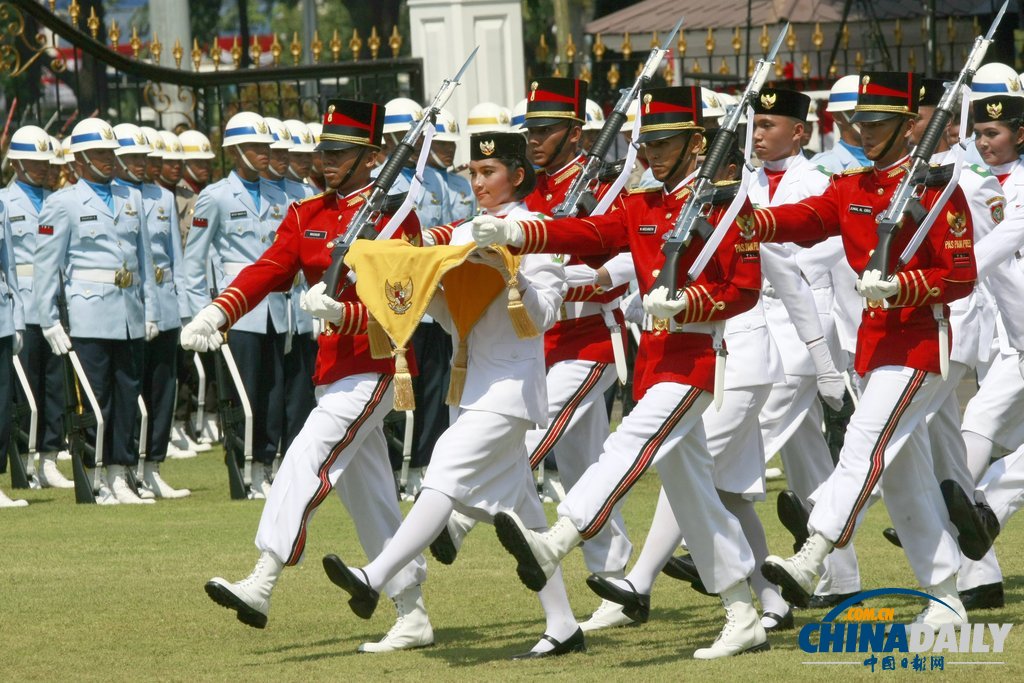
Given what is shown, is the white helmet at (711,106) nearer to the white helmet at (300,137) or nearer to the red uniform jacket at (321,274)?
the red uniform jacket at (321,274)

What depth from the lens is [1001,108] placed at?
845 centimetres

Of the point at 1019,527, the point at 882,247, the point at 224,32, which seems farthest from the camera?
the point at 224,32

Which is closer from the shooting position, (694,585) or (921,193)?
(921,193)

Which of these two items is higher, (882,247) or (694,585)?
(882,247)

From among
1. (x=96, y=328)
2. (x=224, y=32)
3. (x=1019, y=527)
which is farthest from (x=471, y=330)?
(x=224, y=32)

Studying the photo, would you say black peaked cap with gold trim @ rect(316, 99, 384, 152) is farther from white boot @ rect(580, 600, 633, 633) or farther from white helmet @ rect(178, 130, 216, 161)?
white helmet @ rect(178, 130, 216, 161)

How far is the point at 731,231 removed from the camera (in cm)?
689

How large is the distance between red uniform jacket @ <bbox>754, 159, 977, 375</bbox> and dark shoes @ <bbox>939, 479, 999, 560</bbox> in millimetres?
616

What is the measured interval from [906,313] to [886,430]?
434 millimetres

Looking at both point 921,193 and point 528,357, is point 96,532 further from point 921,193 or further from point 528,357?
point 921,193

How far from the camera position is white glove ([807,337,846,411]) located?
809cm

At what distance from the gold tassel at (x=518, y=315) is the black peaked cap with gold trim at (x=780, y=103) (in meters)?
2.52

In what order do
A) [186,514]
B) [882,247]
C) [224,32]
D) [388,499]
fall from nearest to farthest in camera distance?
[882,247]
[388,499]
[186,514]
[224,32]

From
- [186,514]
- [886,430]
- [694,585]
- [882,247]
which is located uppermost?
[882,247]
